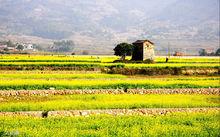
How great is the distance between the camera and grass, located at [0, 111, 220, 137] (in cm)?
2048

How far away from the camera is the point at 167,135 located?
818 inches

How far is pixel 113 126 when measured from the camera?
22.5m

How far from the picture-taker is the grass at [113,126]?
20484 millimetres

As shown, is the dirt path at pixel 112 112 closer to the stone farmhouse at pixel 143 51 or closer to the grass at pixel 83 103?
the grass at pixel 83 103

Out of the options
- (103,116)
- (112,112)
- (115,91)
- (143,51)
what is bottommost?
(112,112)

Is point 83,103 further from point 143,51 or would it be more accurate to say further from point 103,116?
point 143,51

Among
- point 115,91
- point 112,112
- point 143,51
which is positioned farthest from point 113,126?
point 143,51

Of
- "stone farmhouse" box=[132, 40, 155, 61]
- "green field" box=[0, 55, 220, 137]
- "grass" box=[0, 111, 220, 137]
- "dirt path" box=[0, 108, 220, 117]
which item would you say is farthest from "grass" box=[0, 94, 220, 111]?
"stone farmhouse" box=[132, 40, 155, 61]

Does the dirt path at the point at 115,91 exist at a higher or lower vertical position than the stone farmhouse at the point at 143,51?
lower

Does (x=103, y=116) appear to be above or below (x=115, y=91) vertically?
below

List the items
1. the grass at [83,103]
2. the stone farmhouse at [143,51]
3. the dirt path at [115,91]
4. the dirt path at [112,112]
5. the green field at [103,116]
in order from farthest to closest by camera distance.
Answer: the stone farmhouse at [143,51] → the dirt path at [115,91] → the grass at [83,103] → the dirt path at [112,112] → the green field at [103,116]

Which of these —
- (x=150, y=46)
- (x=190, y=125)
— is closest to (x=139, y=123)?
(x=190, y=125)

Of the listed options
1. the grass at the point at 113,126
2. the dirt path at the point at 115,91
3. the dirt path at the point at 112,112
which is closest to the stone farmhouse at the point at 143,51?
the dirt path at the point at 115,91

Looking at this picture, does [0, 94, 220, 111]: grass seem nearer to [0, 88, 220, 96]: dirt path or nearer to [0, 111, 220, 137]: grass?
[0, 88, 220, 96]: dirt path
